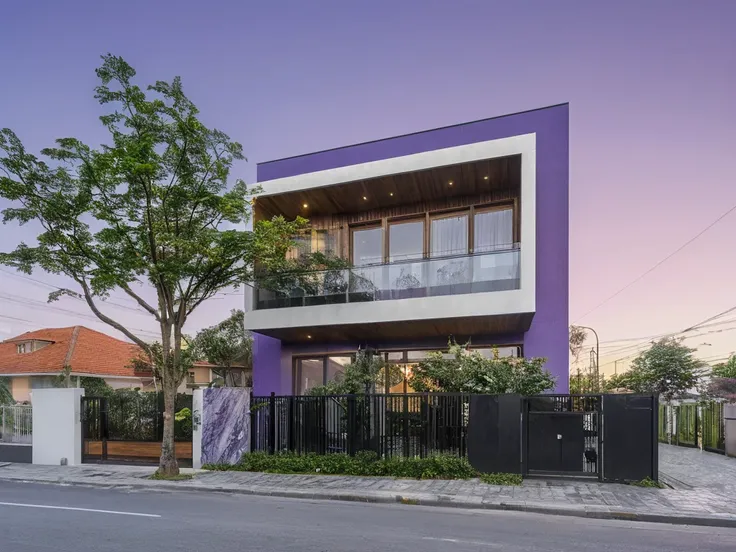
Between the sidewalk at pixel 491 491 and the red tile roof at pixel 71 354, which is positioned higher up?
the red tile roof at pixel 71 354

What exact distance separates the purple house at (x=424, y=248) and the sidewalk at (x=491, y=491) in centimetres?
447

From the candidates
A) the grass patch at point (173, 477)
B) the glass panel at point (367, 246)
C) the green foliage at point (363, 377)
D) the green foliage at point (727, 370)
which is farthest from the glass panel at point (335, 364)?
the green foliage at point (727, 370)

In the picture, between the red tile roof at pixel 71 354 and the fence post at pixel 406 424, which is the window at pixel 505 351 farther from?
the red tile roof at pixel 71 354

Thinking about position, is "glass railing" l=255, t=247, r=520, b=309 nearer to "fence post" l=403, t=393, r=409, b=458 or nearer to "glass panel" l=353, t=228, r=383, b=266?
"glass panel" l=353, t=228, r=383, b=266

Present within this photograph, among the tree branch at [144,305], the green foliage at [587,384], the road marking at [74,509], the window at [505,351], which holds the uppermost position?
the tree branch at [144,305]

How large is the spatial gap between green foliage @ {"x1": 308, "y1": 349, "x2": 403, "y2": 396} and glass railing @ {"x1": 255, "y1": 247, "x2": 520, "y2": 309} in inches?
76.6

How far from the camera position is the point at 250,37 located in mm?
15086

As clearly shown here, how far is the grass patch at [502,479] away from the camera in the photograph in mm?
10989

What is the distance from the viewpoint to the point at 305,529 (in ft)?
24.3

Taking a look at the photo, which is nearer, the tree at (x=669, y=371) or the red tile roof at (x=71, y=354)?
the tree at (x=669, y=371)

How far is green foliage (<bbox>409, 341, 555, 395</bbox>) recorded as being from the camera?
13.2 metres

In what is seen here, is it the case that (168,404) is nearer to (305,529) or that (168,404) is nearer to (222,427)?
(222,427)

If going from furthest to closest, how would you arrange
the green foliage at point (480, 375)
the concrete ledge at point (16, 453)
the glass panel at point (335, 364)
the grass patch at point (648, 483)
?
the glass panel at point (335, 364) < the concrete ledge at point (16, 453) < the green foliage at point (480, 375) < the grass patch at point (648, 483)

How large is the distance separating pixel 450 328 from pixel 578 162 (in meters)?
6.42
